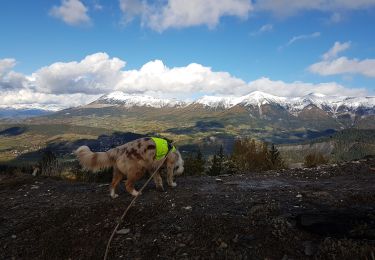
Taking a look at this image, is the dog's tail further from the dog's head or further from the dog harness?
the dog's head

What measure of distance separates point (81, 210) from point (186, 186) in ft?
14.3

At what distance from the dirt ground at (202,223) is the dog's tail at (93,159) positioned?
119cm

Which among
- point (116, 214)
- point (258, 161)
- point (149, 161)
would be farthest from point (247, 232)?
point (258, 161)

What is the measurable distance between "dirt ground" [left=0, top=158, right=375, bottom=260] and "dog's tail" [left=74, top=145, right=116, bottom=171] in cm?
119

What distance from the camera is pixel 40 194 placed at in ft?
47.3

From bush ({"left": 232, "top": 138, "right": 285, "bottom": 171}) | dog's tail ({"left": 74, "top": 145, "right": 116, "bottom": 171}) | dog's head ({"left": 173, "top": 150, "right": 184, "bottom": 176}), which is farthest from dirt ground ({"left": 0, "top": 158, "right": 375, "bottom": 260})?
bush ({"left": 232, "top": 138, "right": 285, "bottom": 171})

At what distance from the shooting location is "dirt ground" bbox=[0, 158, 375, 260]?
845cm

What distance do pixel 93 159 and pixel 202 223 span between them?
16.8ft

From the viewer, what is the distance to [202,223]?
9.69m

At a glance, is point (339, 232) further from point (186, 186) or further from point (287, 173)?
point (287, 173)

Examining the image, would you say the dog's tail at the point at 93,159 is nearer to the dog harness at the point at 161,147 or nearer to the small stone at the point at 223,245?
the dog harness at the point at 161,147

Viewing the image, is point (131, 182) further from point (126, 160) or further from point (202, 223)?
point (202, 223)

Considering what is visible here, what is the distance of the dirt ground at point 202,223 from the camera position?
27.7ft

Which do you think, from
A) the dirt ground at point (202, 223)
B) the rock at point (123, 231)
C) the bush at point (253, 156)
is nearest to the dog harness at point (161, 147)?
the dirt ground at point (202, 223)
